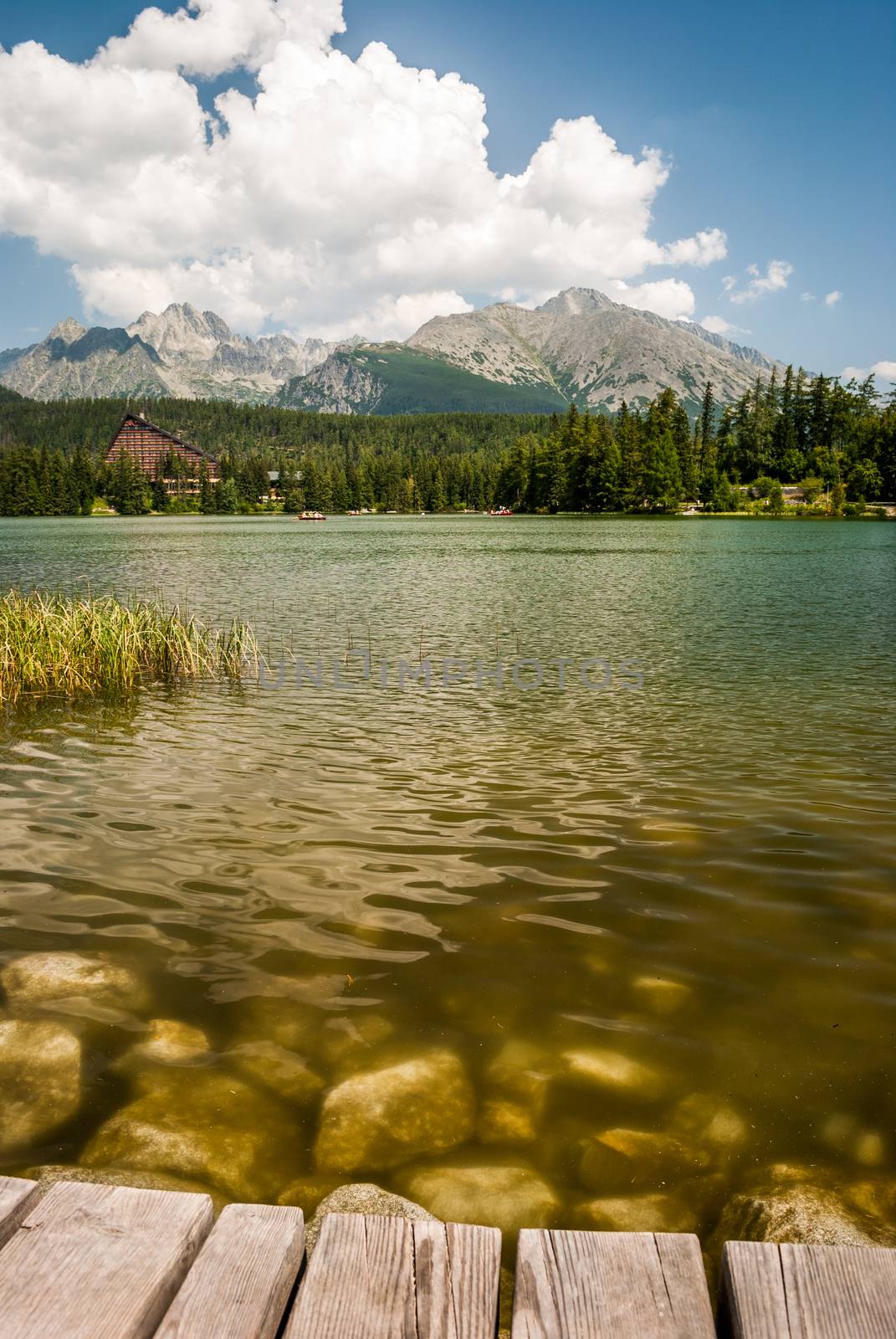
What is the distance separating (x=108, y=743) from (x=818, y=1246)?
13322mm

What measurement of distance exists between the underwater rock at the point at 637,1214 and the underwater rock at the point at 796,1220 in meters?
0.17

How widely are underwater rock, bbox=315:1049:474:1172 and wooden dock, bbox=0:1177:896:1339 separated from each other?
2.43 metres

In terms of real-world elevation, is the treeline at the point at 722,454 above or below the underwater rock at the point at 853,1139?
above

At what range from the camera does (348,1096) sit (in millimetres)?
4723

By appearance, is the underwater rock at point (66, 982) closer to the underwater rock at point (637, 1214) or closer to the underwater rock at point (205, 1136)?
the underwater rock at point (205, 1136)

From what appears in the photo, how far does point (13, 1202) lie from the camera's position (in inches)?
83.4

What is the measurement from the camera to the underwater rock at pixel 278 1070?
188 inches

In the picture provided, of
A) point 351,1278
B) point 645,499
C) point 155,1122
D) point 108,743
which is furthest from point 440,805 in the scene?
→ point 645,499

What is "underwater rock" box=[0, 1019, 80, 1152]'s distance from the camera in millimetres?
4406

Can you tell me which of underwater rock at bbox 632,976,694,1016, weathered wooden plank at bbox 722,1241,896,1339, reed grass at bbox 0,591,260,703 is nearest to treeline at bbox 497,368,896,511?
reed grass at bbox 0,591,260,703

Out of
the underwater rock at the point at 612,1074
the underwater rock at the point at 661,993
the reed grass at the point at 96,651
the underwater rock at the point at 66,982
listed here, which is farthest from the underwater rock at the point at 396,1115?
the reed grass at the point at 96,651

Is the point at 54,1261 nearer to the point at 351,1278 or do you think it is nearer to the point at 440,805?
the point at 351,1278

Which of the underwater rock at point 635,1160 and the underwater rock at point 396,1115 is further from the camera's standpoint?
the underwater rock at point 396,1115

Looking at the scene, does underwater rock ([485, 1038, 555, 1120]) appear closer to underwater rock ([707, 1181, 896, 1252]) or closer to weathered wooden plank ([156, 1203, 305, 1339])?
underwater rock ([707, 1181, 896, 1252])
